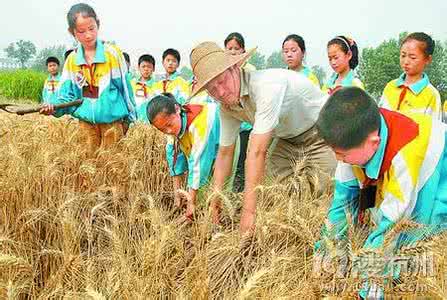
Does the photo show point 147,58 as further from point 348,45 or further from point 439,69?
point 439,69

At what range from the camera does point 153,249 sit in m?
1.80

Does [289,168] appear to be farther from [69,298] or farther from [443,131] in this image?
[69,298]

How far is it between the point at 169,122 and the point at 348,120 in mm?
1395

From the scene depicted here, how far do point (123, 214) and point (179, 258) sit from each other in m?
0.85

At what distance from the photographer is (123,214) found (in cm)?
274

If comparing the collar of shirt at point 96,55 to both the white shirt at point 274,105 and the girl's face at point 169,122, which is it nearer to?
the girl's face at point 169,122

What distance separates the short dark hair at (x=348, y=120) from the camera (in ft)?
5.46

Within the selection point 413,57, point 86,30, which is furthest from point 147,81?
point 413,57

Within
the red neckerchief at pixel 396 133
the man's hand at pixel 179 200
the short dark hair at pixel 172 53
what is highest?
the short dark hair at pixel 172 53

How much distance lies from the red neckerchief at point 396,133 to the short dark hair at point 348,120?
98 millimetres

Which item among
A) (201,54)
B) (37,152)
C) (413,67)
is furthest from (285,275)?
(413,67)

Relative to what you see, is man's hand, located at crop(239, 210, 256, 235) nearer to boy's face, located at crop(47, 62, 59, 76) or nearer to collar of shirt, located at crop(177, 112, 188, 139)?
collar of shirt, located at crop(177, 112, 188, 139)

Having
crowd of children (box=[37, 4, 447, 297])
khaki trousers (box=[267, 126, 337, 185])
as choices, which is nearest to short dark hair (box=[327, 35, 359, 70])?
crowd of children (box=[37, 4, 447, 297])

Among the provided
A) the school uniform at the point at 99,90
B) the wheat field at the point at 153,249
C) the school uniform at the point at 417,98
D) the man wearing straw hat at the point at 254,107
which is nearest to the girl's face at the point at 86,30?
the school uniform at the point at 99,90
